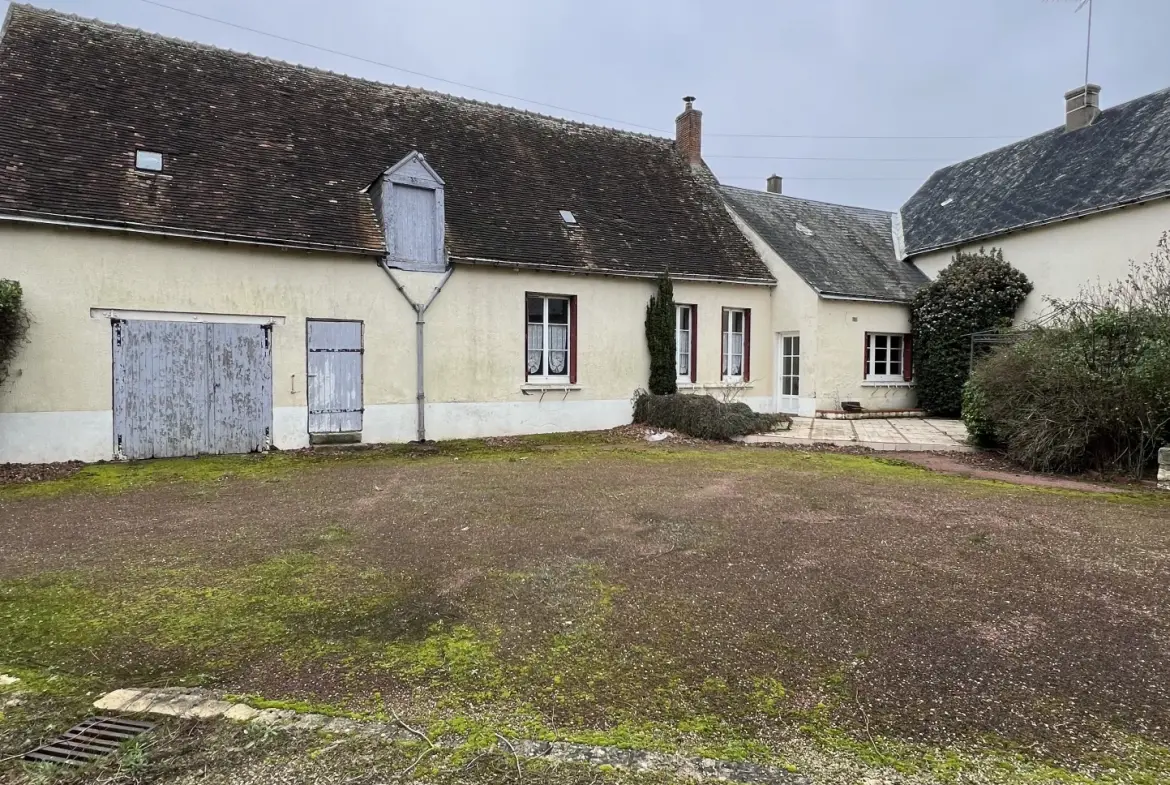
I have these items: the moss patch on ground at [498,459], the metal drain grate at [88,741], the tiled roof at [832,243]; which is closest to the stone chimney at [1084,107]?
the tiled roof at [832,243]

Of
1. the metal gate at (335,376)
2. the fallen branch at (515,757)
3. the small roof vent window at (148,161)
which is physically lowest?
the fallen branch at (515,757)

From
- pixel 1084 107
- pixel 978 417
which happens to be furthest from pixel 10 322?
pixel 1084 107

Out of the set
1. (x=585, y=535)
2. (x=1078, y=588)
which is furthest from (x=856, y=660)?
(x=585, y=535)

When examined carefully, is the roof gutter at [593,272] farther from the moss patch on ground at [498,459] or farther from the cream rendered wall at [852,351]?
the moss patch on ground at [498,459]

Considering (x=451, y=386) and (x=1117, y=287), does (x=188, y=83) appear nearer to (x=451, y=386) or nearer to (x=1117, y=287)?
(x=451, y=386)

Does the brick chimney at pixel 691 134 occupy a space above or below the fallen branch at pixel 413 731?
above

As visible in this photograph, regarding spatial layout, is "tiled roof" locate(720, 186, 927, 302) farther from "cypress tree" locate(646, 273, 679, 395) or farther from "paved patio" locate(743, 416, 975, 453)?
"cypress tree" locate(646, 273, 679, 395)

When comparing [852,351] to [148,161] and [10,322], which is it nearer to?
[148,161]

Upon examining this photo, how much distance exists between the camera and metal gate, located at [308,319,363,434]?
11023 millimetres

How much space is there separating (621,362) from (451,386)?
145 inches

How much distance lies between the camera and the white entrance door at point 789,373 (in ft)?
52.1

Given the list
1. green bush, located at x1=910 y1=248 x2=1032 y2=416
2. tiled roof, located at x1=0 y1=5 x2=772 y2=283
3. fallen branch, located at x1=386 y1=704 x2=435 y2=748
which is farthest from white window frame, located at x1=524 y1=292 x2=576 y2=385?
fallen branch, located at x1=386 y1=704 x2=435 y2=748

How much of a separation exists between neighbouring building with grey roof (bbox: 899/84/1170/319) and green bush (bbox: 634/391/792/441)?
734 cm

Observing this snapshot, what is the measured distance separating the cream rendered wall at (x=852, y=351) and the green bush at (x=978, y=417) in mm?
4338
